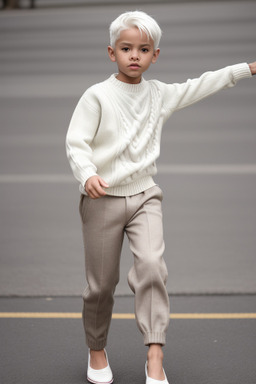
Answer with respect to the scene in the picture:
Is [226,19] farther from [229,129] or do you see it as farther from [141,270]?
[141,270]

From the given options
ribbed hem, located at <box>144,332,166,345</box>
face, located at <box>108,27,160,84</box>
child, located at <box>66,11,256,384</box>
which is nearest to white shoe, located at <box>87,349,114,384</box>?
child, located at <box>66,11,256,384</box>

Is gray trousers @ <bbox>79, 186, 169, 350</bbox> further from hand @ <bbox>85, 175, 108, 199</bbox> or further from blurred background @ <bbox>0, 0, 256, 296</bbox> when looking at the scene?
blurred background @ <bbox>0, 0, 256, 296</bbox>

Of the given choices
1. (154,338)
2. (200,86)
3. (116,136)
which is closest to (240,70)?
(200,86)

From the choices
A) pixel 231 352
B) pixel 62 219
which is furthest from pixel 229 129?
pixel 231 352

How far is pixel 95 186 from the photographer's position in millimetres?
3287

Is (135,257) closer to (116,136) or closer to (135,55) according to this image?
(116,136)

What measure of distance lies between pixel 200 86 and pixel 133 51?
44 centimetres

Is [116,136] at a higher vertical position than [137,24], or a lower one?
lower

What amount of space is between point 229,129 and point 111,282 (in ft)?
24.9

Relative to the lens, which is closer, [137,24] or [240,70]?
[137,24]

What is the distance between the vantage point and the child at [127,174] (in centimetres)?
345

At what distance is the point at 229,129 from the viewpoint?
10930 millimetres

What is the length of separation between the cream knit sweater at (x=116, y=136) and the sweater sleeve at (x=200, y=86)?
0.11m

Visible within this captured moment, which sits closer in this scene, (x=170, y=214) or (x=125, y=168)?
(x=125, y=168)
